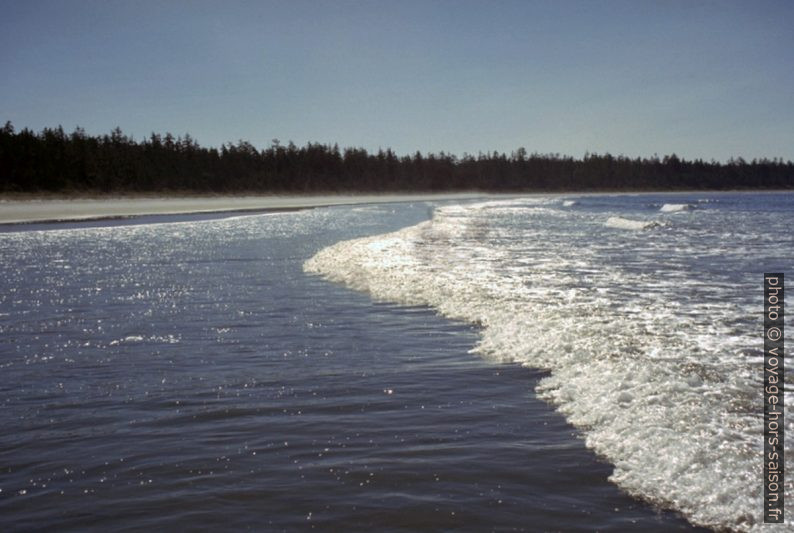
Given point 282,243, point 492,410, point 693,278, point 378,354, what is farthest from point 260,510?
point 282,243

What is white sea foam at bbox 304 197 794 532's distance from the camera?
153 inches

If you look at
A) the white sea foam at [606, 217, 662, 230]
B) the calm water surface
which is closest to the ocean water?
the calm water surface

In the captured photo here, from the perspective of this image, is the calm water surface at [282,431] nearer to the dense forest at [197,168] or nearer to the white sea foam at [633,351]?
the white sea foam at [633,351]

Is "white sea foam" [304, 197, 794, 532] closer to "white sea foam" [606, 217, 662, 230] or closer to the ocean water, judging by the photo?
the ocean water

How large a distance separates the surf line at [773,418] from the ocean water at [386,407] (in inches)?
3.5

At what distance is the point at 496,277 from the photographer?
42.9 ft

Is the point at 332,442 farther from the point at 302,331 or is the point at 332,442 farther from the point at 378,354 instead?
the point at 302,331

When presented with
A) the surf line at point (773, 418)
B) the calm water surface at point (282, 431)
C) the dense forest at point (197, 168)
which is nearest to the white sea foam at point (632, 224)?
the surf line at point (773, 418)

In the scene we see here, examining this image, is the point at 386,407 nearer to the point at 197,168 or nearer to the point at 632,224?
the point at 632,224

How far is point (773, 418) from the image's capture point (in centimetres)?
471

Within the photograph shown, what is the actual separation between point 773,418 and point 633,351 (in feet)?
6.68

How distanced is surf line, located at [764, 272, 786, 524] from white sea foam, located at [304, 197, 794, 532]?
0.06 m

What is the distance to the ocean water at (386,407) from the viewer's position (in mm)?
3617

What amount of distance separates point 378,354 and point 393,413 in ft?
6.76
